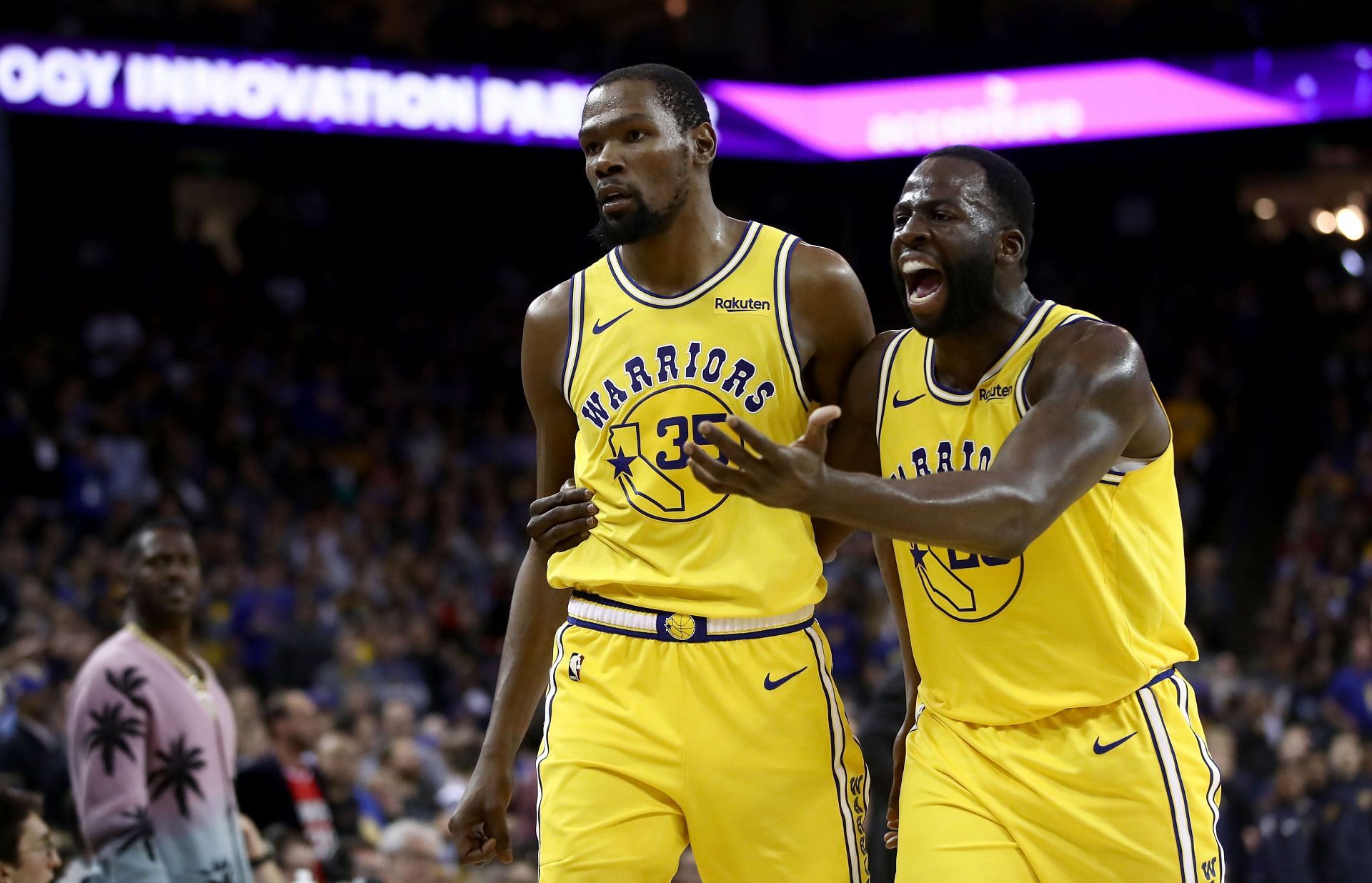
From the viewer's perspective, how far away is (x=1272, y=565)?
16.4m

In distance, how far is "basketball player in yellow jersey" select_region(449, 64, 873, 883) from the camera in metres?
3.50

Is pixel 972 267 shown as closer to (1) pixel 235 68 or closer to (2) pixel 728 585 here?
(2) pixel 728 585

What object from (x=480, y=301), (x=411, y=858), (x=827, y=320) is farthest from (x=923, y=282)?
(x=480, y=301)

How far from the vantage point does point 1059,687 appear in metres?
3.39

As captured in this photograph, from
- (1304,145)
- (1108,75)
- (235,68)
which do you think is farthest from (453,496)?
(1304,145)

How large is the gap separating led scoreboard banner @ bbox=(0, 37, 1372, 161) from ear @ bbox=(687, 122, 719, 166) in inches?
420

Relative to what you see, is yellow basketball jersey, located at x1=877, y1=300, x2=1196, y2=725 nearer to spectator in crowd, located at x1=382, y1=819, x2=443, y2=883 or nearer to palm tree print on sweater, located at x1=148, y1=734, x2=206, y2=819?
palm tree print on sweater, located at x1=148, y1=734, x2=206, y2=819

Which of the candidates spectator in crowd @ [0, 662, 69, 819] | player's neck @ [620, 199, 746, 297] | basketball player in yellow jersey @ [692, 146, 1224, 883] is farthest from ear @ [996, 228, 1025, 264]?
spectator in crowd @ [0, 662, 69, 819]

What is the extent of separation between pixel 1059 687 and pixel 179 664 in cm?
314

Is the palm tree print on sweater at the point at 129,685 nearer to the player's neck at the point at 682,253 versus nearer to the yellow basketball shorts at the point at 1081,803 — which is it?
the player's neck at the point at 682,253

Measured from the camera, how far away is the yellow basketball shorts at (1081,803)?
10.8ft

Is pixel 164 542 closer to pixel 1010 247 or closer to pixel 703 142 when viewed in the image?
pixel 703 142

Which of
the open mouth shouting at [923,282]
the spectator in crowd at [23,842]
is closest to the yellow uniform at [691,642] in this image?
the open mouth shouting at [923,282]

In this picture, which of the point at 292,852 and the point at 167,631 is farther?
the point at 292,852
